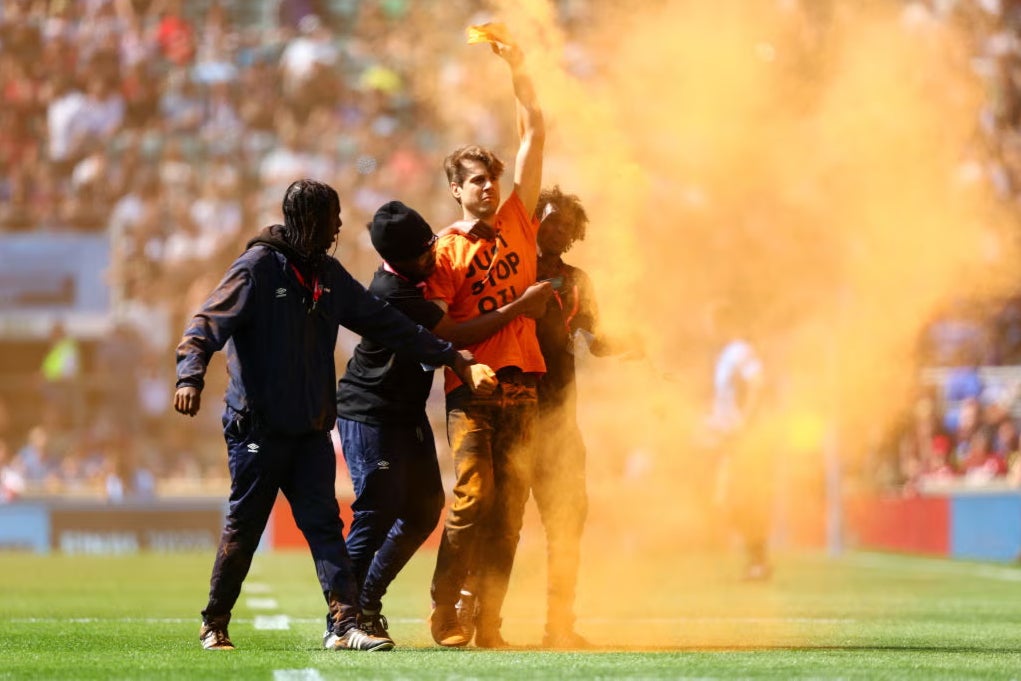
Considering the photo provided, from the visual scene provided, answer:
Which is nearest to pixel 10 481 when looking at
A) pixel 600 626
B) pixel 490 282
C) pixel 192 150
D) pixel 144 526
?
pixel 144 526

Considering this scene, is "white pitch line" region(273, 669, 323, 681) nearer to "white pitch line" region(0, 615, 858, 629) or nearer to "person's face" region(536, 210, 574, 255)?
"person's face" region(536, 210, 574, 255)

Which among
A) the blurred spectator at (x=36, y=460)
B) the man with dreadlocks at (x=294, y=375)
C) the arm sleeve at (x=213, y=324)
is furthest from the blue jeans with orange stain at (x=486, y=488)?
the blurred spectator at (x=36, y=460)

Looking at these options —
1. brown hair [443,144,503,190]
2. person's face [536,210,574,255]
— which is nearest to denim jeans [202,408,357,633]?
brown hair [443,144,503,190]

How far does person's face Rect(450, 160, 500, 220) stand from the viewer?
8.31 metres

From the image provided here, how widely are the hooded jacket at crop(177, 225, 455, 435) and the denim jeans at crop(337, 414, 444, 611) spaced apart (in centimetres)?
58

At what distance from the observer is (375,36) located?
28.2 m

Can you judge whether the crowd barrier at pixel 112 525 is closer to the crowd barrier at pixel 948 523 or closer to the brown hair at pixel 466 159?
the crowd barrier at pixel 948 523

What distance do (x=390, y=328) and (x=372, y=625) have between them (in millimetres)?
1291

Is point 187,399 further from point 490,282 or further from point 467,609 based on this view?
point 467,609

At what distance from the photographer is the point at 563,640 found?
849cm

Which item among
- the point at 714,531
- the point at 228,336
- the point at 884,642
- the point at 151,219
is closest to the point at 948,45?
the point at 714,531

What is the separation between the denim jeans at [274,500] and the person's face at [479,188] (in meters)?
1.24

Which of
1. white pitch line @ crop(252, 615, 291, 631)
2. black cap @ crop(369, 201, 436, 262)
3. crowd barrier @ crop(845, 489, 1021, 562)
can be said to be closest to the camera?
black cap @ crop(369, 201, 436, 262)

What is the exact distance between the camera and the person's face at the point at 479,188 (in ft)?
27.3
